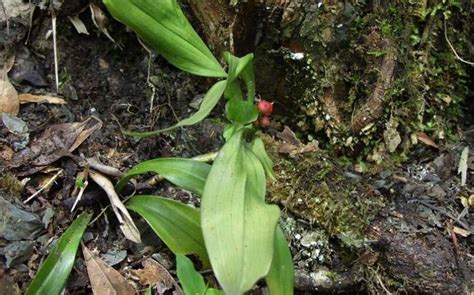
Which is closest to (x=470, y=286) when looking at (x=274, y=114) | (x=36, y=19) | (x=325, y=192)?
(x=325, y=192)

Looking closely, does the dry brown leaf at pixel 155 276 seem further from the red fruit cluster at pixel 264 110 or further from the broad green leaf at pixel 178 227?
the red fruit cluster at pixel 264 110

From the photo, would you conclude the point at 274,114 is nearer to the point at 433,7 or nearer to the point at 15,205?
the point at 433,7

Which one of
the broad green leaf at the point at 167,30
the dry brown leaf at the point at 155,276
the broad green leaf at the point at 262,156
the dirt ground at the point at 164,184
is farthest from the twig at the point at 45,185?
the broad green leaf at the point at 262,156

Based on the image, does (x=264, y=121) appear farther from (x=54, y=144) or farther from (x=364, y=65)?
(x=54, y=144)

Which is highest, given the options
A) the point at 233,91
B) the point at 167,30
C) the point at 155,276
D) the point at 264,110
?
the point at 167,30

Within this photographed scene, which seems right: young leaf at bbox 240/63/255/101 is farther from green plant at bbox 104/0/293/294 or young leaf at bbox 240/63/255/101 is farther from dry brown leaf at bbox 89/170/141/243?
dry brown leaf at bbox 89/170/141/243

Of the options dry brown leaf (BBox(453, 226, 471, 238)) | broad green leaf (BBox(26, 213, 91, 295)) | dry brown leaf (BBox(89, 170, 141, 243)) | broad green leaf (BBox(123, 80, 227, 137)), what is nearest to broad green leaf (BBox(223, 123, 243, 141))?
broad green leaf (BBox(123, 80, 227, 137))

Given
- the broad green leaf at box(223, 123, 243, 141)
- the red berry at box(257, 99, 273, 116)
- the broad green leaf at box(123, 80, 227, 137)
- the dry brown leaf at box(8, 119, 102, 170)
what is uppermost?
the broad green leaf at box(123, 80, 227, 137)

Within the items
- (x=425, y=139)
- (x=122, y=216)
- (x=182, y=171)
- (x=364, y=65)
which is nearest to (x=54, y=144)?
(x=122, y=216)
